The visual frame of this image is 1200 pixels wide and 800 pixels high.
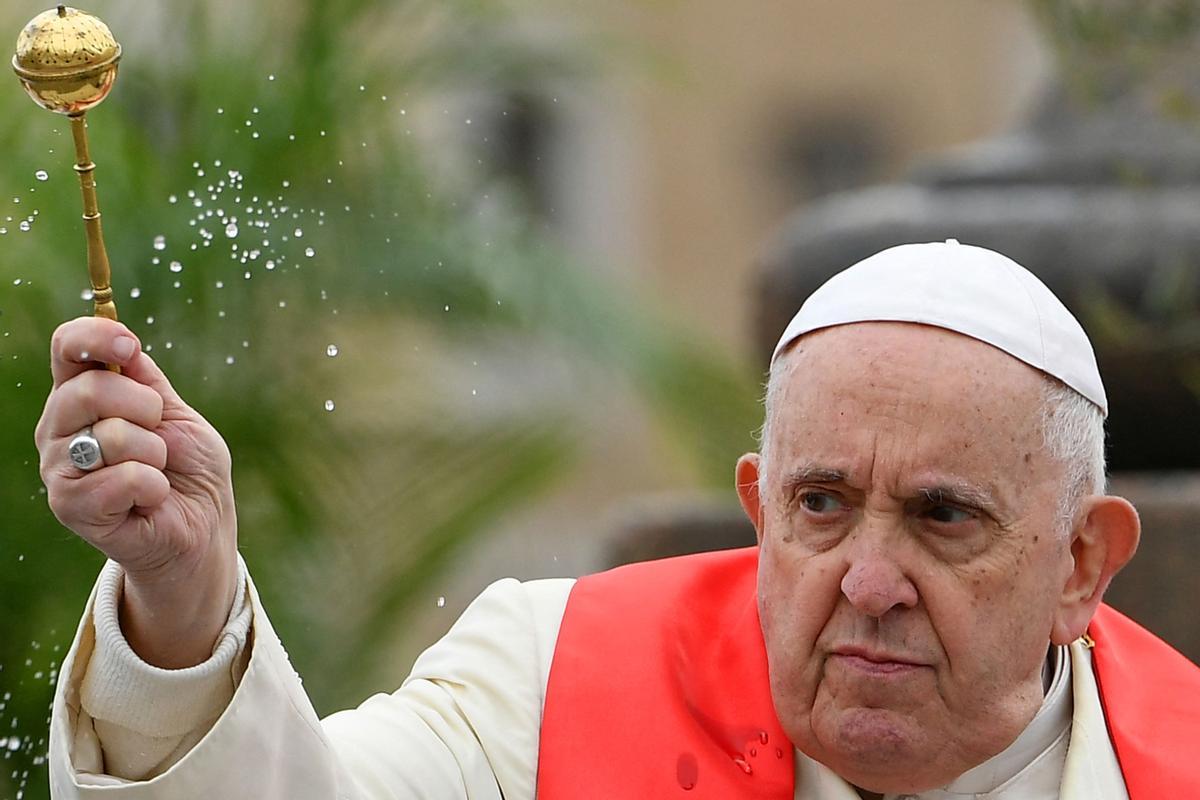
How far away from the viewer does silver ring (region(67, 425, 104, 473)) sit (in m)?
2.40

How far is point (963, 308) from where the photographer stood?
3.08m

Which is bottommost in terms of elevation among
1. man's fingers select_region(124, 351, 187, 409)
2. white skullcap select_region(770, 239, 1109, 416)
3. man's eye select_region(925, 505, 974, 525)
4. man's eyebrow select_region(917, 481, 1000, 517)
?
man's eye select_region(925, 505, 974, 525)

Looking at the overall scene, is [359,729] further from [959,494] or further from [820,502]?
[959,494]

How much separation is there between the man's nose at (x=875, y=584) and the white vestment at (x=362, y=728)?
0.35 meters

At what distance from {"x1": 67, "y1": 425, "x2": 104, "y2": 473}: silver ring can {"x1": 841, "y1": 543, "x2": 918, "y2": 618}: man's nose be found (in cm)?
105

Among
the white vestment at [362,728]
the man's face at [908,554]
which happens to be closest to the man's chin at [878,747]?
the man's face at [908,554]

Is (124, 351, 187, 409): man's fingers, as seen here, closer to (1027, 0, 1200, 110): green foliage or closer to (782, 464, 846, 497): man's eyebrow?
(782, 464, 846, 497): man's eyebrow

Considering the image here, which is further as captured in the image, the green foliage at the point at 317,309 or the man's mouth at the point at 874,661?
the green foliage at the point at 317,309

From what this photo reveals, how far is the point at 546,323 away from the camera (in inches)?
244

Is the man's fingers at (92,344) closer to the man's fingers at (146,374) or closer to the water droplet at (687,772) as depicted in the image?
the man's fingers at (146,374)

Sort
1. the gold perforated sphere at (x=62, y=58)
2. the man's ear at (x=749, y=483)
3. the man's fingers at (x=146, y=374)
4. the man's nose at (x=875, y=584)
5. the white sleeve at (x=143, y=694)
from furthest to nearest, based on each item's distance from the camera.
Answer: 1. the man's ear at (x=749, y=483)
2. the man's nose at (x=875, y=584)
3. the white sleeve at (x=143, y=694)
4. the man's fingers at (x=146, y=374)
5. the gold perforated sphere at (x=62, y=58)

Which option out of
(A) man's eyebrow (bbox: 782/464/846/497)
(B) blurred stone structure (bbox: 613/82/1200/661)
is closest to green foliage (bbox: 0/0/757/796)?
(B) blurred stone structure (bbox: 613/82/1200/661)

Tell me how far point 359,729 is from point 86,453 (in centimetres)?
77

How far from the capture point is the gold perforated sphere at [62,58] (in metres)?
2.35
